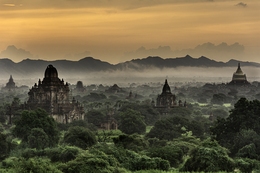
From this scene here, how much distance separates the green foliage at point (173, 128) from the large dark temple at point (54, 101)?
25.9m

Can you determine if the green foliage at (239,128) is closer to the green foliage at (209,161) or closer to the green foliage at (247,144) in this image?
the green foliage at (247,144)

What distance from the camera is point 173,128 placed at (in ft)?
247

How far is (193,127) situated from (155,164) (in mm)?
Answer: 37187

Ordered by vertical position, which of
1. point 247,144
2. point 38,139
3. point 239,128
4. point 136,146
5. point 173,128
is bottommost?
point 173,128

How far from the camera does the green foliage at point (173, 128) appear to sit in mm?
72312

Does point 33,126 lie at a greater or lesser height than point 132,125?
greater

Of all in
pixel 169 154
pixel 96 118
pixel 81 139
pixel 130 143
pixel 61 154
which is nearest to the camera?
pixel 61 154

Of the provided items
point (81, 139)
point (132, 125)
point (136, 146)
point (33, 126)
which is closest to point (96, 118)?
point (132, 125)

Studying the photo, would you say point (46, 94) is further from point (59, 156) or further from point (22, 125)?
point (59, 156)

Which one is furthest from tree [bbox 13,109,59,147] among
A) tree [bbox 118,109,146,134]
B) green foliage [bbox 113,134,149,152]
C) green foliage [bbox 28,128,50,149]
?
tree [bbox 118,109,146,134]

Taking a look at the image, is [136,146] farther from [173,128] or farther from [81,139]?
[173,128]

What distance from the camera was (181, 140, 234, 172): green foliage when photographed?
41094 mm

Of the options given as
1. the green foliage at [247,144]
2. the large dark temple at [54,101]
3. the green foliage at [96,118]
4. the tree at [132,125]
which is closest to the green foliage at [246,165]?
the green foliage at [247,144]

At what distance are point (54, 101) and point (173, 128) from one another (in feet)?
105
